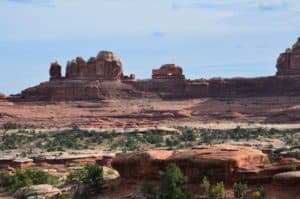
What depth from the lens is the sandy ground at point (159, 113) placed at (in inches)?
2958

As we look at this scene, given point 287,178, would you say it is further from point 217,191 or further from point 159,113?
point 159,113

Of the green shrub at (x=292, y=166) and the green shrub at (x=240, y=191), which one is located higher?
the green shrub at (x=292, y=166)

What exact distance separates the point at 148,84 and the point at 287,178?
68.6 metres

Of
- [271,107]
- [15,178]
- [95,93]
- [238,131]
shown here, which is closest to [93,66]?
[95,93]

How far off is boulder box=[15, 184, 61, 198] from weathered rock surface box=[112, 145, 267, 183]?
3853 mm

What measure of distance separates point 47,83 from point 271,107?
30.0 metres

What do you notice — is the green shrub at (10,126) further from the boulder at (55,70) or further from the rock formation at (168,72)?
the rock formation at (168,72)

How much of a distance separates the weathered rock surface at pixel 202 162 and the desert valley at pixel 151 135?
0.12ft

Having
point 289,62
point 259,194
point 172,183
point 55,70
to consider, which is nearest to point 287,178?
point 259,194

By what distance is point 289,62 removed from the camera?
87500 mm

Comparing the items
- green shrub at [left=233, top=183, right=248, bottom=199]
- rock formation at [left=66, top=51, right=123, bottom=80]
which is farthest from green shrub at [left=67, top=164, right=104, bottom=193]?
rock formation at [left=66, top=51, right=123, bottom=80]

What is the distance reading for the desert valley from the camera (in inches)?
903

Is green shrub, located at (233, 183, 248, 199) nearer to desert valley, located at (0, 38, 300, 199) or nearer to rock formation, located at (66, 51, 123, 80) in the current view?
desert valley, located at (0, 38, 300, 199)

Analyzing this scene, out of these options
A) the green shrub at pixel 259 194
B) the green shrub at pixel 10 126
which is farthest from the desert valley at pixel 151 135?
the green shrub at pixel 10 126
